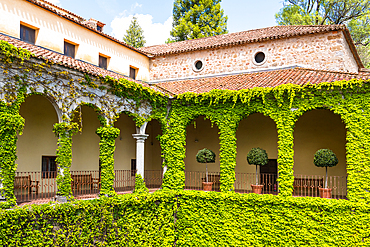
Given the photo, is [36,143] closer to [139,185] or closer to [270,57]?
[139,185]

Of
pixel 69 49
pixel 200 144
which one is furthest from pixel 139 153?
pixel 69 49

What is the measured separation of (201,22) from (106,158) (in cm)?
2226

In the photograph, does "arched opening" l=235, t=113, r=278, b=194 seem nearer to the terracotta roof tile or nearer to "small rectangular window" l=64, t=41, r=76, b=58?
the terracotta roof tile

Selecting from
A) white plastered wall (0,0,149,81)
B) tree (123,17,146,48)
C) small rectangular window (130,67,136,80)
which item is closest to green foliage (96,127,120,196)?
white plastered wall (0,0,149,81)

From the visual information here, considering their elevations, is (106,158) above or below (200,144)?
below

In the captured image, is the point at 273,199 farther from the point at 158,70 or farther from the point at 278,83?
the point at 158,70

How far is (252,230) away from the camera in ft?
38.7

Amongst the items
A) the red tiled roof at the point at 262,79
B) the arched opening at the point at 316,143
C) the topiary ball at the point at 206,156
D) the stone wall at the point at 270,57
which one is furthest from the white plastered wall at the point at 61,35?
the arched opening at the point at 316,143

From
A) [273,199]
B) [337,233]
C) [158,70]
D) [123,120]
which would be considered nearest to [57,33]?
[123,120]

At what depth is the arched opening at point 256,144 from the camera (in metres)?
15.0

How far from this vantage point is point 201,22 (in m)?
30.3

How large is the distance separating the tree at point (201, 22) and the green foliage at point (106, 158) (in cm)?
2057

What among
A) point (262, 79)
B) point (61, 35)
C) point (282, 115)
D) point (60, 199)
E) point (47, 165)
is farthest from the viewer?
point (262, 79)

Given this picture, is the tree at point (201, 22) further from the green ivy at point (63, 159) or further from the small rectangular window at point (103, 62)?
the green ivy at point (63, 159)
